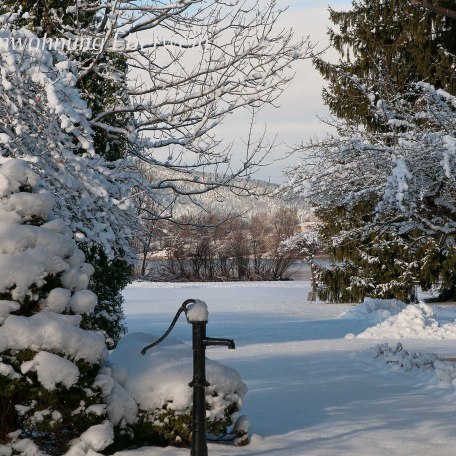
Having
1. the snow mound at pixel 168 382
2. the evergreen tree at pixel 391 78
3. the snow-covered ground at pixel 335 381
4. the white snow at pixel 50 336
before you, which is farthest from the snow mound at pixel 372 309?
the white snow at pixel 50 336

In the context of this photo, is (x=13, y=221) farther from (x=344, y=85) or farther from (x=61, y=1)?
(x=344, y=85)

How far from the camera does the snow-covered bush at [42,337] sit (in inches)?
194

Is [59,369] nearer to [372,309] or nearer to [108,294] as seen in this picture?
[108,294]

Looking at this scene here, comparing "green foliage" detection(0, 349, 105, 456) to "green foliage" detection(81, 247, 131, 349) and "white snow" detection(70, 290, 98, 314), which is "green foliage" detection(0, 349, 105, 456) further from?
"green foliage" detection(81, 247, 131, 349)

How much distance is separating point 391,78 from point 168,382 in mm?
14331

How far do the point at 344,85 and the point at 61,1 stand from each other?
1012 cm

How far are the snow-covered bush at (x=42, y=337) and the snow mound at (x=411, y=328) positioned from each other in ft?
34.1

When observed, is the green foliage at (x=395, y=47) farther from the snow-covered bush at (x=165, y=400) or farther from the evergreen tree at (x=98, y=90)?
the snow-covered bush at (x=165, y=400)

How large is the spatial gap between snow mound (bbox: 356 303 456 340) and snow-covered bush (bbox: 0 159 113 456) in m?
10.4

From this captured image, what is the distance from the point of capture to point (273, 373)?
10.2m

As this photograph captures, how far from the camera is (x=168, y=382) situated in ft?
18.5

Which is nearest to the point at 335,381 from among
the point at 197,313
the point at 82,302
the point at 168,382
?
the point at 168,382

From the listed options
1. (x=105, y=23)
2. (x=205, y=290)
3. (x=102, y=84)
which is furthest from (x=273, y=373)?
(x=205, y=290)

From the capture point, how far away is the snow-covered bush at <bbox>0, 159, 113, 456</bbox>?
4926 millimetres
